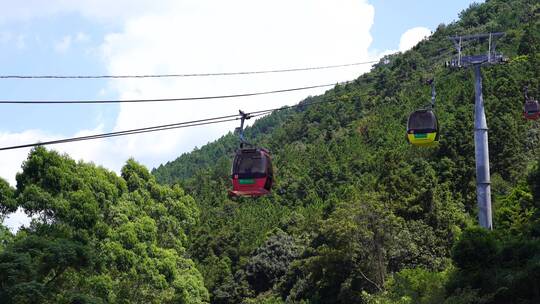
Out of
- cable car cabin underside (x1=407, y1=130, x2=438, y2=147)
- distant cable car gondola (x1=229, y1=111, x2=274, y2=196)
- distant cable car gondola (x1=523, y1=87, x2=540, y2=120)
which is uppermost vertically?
distant cable car gondola (x1=523, y1=87, x2=540, y2=120)

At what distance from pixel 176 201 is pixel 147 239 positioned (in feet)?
17.6

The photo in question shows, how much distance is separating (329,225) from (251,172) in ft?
74.9

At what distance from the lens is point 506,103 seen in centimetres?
6044

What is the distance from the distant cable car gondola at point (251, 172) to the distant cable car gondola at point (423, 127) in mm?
6032

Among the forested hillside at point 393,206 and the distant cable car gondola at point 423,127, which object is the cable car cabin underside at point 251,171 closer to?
the distant cable car gondola at point 423,127

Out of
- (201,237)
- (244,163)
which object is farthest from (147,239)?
(201,237)

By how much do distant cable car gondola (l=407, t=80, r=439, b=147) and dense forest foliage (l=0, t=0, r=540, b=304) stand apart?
371 cm

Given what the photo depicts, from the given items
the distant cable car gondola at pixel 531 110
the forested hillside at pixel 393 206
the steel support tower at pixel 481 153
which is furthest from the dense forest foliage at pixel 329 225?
A: the distant cable car gondola at pixel 531 110

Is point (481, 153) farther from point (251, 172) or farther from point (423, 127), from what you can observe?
point (251, 172)

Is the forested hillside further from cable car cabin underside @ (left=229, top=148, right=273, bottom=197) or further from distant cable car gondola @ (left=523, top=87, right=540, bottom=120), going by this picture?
cable car cabin underside @ (left=229, top=148, right=273, bottom=197)

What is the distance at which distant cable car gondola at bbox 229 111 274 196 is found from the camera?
18.1 m

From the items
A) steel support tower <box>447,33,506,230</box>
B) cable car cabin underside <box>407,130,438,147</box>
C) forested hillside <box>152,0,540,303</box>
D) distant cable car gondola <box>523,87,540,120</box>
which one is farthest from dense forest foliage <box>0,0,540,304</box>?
distant cable car gondola <box>523,87,540,120</box>

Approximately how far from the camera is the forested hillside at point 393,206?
2773cm

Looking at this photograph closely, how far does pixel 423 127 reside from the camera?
2277 cm
